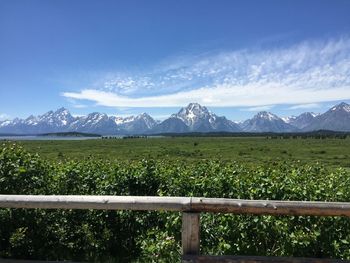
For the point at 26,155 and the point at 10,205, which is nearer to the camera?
the point at 10,205

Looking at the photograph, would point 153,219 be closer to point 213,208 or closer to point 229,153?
point 213,208

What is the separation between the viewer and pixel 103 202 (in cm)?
488

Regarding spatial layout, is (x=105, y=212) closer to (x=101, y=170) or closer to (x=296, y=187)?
(x=101, y=170)

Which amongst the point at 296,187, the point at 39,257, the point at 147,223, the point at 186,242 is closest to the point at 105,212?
the point at 147,223

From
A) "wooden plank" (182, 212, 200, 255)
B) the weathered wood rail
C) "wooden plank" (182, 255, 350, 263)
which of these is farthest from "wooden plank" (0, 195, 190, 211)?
"wooden plank" (182, 255, 350, 263)

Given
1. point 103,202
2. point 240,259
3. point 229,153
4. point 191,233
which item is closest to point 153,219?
point 103,202

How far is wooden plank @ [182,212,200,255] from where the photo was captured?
4.66 meters

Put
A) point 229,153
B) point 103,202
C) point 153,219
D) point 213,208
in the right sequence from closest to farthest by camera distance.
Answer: point 213,208, point 103,202, point 153,219, point 229,153

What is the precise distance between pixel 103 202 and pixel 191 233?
112 centimetres

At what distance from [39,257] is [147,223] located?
184 cm

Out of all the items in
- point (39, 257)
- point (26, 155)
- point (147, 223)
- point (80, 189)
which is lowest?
point (39, 257)

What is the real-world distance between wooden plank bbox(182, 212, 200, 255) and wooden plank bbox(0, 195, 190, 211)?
13cm

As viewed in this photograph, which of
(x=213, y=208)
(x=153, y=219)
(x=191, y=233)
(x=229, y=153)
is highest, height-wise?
(x=213, y=208)

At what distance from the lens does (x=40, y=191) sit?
7.19 m
